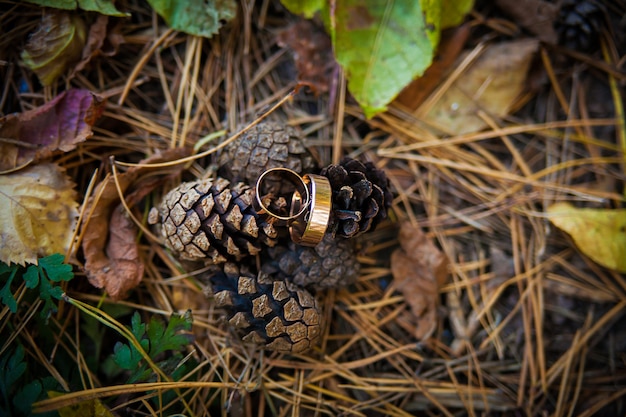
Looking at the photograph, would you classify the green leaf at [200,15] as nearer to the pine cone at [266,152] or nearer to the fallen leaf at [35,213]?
the pine cone at [266,152]

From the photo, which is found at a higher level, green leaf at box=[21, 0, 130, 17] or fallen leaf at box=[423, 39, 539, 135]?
green leaf at box=[21, 0, 130, 17]

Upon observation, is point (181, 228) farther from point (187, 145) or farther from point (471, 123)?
point (471, 123)

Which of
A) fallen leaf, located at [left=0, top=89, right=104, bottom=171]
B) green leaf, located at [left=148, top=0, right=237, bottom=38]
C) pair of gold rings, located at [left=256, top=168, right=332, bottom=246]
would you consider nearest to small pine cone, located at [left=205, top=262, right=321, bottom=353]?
pair of gold rings, located at [left=256, top=168, right=332, bottom=246]

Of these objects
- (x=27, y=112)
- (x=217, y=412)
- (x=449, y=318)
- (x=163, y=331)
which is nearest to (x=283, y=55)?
(x=27, y=112)

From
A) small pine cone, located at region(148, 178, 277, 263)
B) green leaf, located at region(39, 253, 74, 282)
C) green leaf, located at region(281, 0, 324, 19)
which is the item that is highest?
green leaf, located at region(281, 0, 324, 19)

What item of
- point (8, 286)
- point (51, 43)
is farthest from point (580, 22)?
point (8, 286)

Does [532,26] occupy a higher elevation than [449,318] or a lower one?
higher

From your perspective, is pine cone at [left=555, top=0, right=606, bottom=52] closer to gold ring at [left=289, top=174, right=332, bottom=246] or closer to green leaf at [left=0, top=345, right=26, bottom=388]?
gold ring at [left=289, top=174, right=332, bottom=246]
